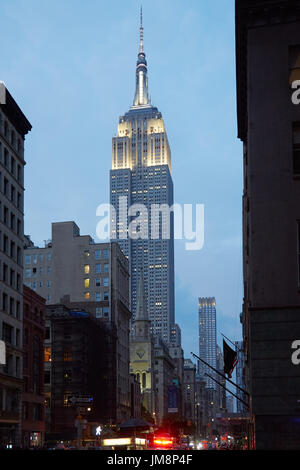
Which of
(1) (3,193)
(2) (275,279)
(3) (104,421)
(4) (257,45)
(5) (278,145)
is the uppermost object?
(1) (3,193)

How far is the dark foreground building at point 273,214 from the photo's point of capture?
2925 cm

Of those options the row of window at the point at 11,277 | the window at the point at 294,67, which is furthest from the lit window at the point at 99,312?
the window at the point at 294,67

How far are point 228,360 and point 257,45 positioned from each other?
19.3 m

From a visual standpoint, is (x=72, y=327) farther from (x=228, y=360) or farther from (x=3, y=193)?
(x=228, y=360)

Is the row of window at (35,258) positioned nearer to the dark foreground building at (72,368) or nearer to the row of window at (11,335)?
the dark foreground building at (72,368)

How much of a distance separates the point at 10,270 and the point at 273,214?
169 feet

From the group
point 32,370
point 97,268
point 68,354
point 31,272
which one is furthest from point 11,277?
point 31,272

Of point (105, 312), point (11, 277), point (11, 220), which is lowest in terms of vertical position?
point (11, 277)

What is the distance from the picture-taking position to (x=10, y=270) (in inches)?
3081

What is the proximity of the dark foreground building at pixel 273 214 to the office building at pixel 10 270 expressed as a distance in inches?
1854

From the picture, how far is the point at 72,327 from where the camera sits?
401 feet

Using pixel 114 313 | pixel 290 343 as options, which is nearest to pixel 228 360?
pixel 290 343

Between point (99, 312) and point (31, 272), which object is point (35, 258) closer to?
point (31, 272)

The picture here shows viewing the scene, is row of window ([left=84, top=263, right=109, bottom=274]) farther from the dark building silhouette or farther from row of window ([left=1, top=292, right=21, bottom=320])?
row of window ([left=1, top=292, right=21, bottom=320])
